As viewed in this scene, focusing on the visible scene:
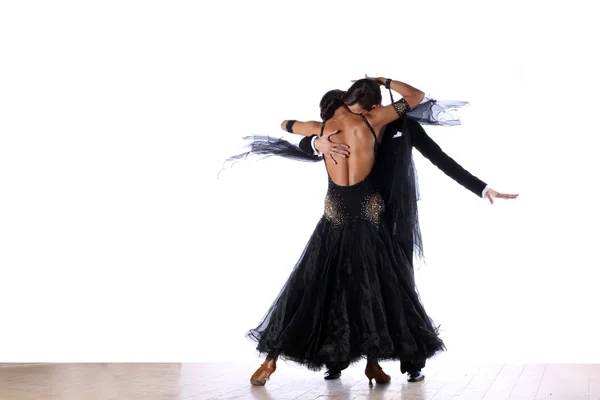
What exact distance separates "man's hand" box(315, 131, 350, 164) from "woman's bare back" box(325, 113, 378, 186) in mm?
21

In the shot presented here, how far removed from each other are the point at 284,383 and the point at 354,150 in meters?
1.03

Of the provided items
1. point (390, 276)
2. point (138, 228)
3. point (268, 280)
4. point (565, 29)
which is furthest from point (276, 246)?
point (565, 29)

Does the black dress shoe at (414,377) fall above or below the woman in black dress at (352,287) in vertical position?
below

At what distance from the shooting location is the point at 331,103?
3.82m

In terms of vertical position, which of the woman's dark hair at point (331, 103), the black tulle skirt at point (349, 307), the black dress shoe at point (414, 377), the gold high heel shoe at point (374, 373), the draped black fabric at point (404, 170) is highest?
the woman's dark hair at point (331, 103)

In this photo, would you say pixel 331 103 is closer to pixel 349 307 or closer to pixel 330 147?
pixel 330 147

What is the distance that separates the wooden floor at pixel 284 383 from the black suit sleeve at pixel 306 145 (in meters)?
0.96

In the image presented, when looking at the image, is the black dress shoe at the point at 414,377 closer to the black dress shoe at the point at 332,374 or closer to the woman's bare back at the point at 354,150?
the black dress shoe at the point at 332,374

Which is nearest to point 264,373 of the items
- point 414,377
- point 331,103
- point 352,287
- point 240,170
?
point 352,287

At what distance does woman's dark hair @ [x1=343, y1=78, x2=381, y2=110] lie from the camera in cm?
375

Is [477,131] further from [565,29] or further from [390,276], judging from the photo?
[390,276]

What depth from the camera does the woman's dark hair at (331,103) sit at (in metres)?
3.82

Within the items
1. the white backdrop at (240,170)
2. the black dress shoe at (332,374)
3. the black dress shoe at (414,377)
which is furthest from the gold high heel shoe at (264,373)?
the white backdrop at (240,170)

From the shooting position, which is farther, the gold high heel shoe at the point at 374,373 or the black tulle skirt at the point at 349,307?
the gold high heel shoe at the point at 374,373
